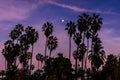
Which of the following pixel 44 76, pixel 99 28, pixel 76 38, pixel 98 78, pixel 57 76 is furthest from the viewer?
pixel 44 76

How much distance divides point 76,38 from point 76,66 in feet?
36.3

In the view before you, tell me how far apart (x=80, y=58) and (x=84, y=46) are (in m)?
4.97

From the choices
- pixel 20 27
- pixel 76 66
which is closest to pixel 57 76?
pixel 76 66

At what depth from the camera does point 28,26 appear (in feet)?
438

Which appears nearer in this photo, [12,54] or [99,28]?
[99,28]

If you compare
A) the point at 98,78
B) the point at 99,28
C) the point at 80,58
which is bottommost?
the point at 98,78

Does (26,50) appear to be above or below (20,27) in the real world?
below

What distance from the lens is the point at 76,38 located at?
416 ft

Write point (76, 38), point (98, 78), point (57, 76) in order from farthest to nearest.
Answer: point (76, 38) → point (57, 76) → point (98, 78)

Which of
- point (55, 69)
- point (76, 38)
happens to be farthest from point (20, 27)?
point (55, 69)

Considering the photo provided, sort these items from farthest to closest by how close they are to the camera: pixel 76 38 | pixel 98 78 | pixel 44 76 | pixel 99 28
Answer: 1. pixel 44 76
2. pixel 76 38
3. pixel 99 28
4. pixel 98 78

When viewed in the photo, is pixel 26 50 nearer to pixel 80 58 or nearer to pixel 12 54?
pixel 12 54

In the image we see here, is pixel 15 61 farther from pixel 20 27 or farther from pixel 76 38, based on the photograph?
pixel 76 38

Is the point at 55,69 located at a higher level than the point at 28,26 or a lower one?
lower
